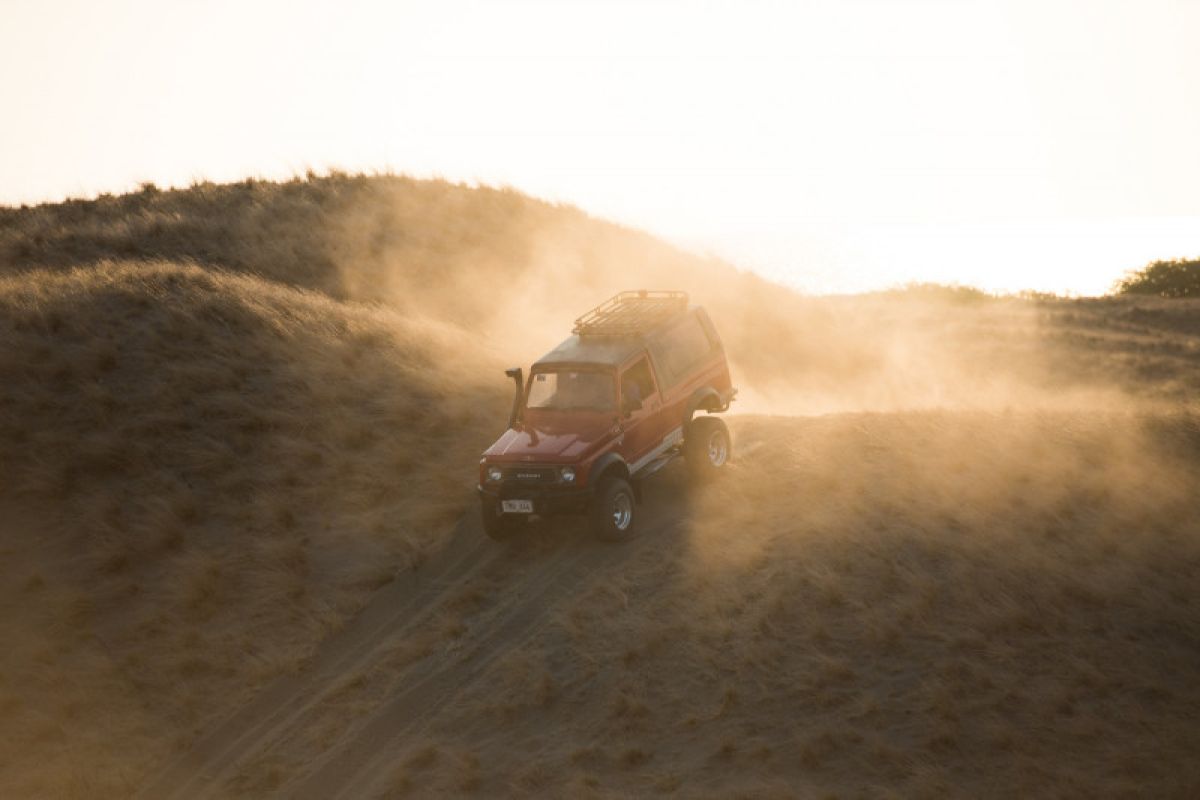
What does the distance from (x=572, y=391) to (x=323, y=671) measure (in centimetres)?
492

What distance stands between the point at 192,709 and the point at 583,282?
22.0 meters

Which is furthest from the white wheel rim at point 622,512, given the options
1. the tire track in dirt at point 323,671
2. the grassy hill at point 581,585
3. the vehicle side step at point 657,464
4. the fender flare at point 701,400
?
the tire track in dirt at point 323,671

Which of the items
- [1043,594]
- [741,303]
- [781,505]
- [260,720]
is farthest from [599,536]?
[741,303]

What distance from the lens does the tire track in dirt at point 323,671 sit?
11805mm

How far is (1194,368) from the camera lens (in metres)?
30.7

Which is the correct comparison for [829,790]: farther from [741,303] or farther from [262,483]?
[741,303]

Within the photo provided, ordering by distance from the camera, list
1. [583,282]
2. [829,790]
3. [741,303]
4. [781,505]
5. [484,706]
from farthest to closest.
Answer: [741,303] < [583,282] < [781,505] < [484,706] < [829,790]

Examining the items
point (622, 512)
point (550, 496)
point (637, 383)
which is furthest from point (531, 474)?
point (637, 383)

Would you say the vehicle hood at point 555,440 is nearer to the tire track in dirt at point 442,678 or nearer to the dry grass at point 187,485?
the tire track in dirt at point 442,678

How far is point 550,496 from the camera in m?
14.2

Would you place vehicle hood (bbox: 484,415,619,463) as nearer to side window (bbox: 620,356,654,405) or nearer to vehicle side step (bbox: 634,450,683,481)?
side window (bbox: 620,356,654,405)

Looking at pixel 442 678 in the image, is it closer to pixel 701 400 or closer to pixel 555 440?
pixel 555 440

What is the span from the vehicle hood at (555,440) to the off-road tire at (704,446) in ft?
5.63

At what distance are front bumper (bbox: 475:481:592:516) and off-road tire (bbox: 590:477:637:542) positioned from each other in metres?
0.22
